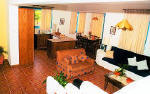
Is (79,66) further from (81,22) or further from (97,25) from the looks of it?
(97,25)

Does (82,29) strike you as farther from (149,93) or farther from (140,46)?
(149,93)

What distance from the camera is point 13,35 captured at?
5.82 meters

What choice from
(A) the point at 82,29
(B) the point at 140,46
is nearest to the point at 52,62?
(B) the point at 140,46

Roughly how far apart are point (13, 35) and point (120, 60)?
16.6 ft

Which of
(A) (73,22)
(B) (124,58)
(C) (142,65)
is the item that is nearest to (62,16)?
(A) (73,22)

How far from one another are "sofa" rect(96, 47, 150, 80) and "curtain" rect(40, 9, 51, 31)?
4372 mm

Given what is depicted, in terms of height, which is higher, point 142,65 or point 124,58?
point 124,58

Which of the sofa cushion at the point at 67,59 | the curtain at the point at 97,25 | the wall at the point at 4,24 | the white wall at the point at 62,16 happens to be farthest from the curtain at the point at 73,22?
the sofa cushion at the point at 67,59

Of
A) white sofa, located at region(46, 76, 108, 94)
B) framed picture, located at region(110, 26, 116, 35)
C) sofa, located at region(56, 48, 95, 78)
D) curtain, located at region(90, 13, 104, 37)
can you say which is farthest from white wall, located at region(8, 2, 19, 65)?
curtain, located at region(90, 13, 104, 37)

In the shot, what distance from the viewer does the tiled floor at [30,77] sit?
14.6ft

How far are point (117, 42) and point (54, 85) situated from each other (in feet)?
16.3

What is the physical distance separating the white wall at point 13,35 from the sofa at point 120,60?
13.5 feet

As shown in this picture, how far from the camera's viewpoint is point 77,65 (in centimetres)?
556

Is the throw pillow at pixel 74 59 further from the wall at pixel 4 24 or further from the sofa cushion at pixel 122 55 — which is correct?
the wall at pixel 4 24
